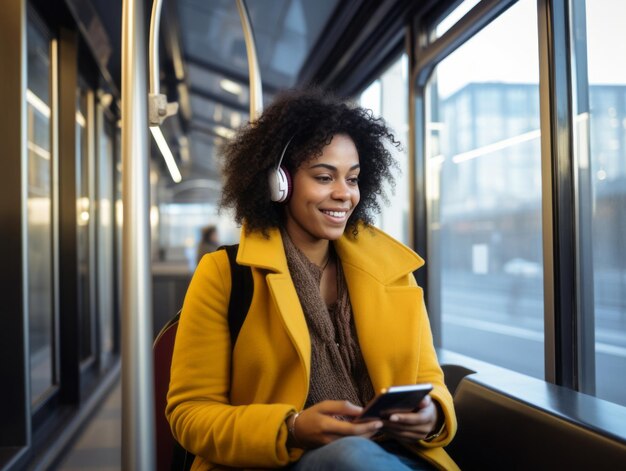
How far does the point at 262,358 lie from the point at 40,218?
2.69m

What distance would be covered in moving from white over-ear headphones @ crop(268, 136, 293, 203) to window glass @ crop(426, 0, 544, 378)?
4.03ft

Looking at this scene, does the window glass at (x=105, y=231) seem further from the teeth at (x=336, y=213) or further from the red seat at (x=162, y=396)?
the teeth at (x=336, y=213)

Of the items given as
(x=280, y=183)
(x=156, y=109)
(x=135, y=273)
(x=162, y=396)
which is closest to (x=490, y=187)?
(x=280, y=183)

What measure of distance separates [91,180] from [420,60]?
303cm

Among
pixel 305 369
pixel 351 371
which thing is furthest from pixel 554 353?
pixel 305 369

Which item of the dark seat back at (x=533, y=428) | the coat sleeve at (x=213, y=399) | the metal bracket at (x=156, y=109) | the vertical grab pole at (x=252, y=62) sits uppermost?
the vertical grab pole at (x=252, y=62)

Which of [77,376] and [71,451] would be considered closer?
[71,451]

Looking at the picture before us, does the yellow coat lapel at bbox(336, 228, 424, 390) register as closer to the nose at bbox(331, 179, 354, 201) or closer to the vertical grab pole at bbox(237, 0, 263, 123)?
the nose at bbox(331, 179, 354, 201)

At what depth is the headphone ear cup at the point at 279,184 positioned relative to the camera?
5.09 feet

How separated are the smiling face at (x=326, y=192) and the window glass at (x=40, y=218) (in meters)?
2.35

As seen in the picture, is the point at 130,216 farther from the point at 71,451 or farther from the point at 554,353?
the point at 71,451

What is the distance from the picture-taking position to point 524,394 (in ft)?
5.35

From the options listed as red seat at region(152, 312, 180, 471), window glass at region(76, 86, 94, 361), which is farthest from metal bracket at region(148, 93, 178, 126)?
window glass at region(76, 86, 94, 361)

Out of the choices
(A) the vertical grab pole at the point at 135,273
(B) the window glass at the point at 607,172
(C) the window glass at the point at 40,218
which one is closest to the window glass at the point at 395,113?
(B) the window glass at the point at 607,172
